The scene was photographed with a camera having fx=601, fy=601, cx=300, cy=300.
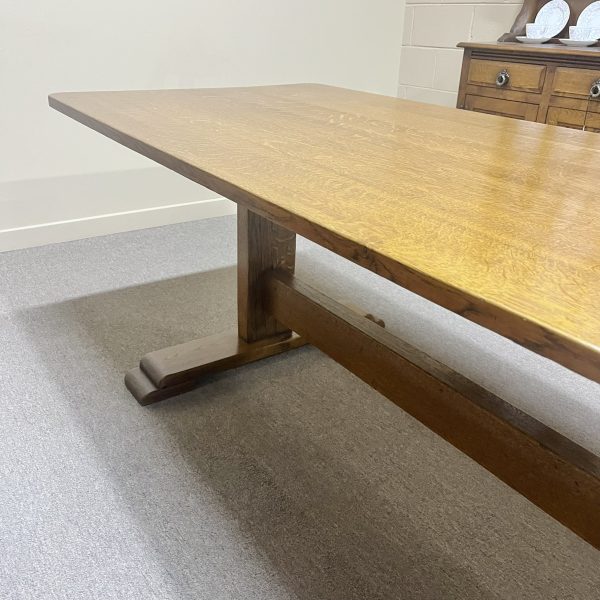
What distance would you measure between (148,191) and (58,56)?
67 cm

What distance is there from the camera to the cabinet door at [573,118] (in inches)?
Answer: 84.0

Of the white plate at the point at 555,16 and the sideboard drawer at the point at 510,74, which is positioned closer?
the sideboard drawer at the point at 510,74

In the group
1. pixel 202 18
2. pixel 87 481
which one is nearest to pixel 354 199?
pixel 87 481

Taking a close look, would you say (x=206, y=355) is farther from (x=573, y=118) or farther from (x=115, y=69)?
(x=573, y=118)

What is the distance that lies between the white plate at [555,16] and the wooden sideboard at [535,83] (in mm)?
329

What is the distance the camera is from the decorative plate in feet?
8.47

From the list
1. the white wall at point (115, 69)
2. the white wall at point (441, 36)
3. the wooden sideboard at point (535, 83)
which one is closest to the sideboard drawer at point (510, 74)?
the wooden sideboard at point (535, 83)

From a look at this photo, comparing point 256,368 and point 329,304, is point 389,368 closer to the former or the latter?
point 329,304

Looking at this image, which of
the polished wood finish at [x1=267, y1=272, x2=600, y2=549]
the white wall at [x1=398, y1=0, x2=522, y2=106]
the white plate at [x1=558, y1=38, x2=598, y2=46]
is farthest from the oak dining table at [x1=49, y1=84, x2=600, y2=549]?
the white wall at [x1=398, y1=0, x2=522, y2=106]

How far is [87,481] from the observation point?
4.34ft

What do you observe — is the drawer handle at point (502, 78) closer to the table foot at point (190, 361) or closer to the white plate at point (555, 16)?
the white plate at point (555, 16)

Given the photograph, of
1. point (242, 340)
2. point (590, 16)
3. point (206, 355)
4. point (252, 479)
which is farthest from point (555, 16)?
point (252, 479)

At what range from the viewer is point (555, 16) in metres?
2.60

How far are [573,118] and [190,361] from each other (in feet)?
5.38
